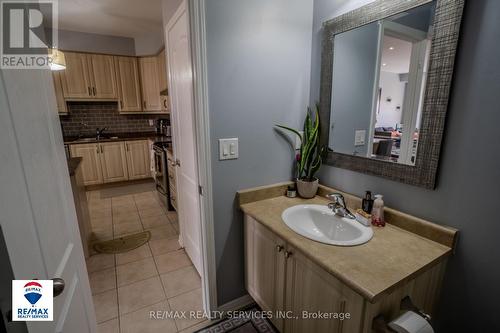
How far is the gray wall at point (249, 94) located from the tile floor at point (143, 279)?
435 mm

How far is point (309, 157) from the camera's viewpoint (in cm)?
164

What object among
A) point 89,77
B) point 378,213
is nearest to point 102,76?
point 89,77

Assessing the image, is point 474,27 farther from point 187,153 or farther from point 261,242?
point 187,153

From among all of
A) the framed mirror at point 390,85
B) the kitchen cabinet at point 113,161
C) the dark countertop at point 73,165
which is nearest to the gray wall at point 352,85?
the framed mirror at point 390,85

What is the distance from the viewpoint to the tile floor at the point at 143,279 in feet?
5.43

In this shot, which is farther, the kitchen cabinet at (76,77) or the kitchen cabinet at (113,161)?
the kitchen cabinet at (113,161)

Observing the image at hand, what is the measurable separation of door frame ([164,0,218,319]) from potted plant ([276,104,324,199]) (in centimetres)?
53

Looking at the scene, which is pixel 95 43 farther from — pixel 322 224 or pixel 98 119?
pixel 322 224

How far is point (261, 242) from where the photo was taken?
1.43 metres

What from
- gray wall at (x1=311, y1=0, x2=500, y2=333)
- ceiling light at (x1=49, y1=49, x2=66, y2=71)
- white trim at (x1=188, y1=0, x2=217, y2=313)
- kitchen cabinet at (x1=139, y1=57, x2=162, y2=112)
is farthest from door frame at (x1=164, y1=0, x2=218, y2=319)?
kitchen cabinet at (x1=139, y1=57, x2=162, y2=112)

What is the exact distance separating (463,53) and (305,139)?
0.90 m

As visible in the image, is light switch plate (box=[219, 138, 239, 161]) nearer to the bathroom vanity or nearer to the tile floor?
the bathroom vanity

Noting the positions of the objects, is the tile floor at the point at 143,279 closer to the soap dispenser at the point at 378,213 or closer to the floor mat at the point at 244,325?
the floor mat at the point at 244,325

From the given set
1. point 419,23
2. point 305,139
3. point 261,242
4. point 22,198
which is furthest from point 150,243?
point 419,23
